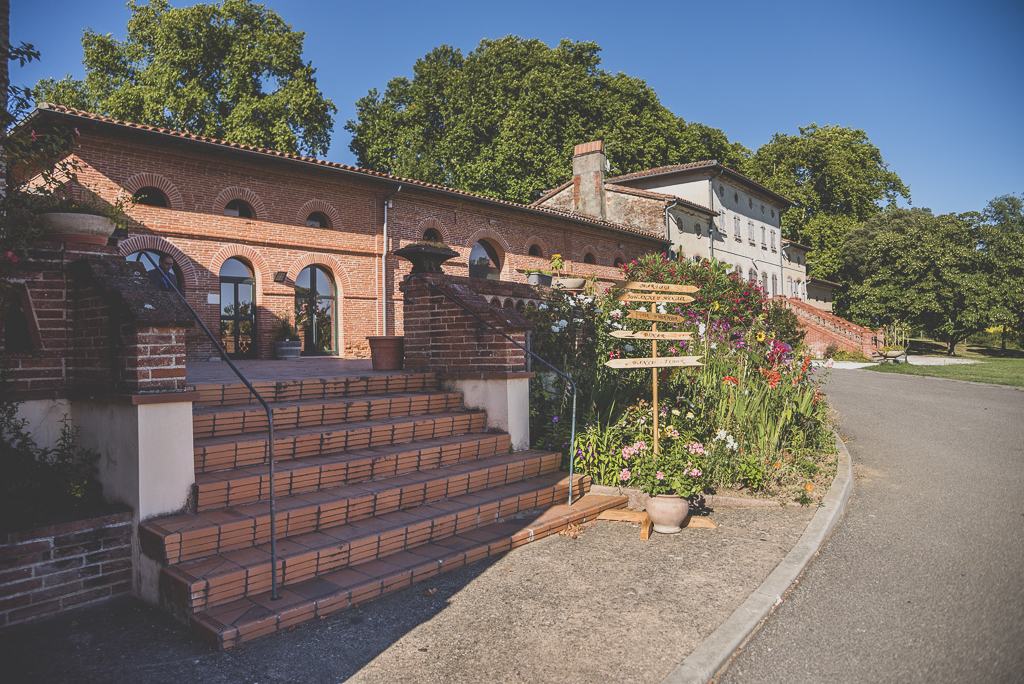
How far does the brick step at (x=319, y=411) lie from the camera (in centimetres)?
476

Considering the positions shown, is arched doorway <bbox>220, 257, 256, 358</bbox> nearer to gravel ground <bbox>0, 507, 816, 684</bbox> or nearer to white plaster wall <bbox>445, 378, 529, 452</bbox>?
white plaster wall <bbox>445, 378, 529, 452</bbox>

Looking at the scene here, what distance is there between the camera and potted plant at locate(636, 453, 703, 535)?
200 inches

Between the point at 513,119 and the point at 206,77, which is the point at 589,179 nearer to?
the point at 513,119

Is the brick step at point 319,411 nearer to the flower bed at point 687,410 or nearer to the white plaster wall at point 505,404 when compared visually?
the white plaster wall at point 505,404

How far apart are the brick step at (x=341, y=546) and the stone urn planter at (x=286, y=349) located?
11597mm

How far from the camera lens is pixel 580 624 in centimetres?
354

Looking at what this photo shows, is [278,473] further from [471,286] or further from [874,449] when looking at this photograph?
[874,449]

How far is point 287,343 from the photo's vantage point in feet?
51.2

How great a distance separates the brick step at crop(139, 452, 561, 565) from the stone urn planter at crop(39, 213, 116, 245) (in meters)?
2.02

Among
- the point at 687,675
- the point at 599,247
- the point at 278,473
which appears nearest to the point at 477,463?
the point at 278,473

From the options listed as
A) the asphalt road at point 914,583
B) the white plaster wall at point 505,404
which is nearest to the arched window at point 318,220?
the white plaster wall at point 505,404

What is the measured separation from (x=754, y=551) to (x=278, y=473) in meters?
3.60

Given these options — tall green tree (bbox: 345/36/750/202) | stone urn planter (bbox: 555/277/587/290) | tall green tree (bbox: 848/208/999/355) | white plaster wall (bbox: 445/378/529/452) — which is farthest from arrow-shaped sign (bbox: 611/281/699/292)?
tall green tree (bbox: 848/208/999/355)

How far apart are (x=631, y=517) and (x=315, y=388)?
10.3 feet
